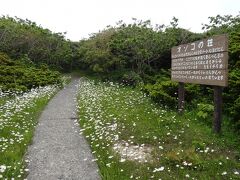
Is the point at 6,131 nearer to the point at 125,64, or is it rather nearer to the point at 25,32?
the point at 125,64

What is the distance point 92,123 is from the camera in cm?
1321

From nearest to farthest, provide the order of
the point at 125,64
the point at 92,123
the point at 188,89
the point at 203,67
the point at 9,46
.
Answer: the point at 203,67 → the point at 92,123 → the point at 188,89 → the point at 125,64 → the point at 9,46

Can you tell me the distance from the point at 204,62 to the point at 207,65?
1.06 feet

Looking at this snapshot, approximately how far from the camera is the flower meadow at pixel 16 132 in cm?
826

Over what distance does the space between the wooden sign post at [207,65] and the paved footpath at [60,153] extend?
4.32 m

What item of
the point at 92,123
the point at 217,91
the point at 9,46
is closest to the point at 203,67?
the point at 217,91

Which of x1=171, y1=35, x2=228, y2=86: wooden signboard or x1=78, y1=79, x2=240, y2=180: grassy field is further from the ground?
x1=171, y1=35, x2=228, y2=86: wooden signboard

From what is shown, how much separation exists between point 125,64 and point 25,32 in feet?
61.3

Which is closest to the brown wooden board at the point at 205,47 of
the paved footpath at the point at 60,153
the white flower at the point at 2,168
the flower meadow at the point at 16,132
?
the paved footpath at the point at 60,153

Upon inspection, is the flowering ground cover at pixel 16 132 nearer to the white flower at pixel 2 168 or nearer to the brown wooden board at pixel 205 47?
the white flower at pixel 2 168

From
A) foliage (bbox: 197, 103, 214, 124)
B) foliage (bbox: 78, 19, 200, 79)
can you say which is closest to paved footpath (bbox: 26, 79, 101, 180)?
foliage (bbox: 197, 103, 214, 124)

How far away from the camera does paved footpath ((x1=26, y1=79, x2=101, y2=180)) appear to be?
8078 mm

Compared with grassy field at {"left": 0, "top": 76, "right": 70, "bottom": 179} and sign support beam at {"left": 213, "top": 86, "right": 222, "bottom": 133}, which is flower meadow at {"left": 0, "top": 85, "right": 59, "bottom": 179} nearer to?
grassy field at {"left": 0, "top": 76, "right": 70, "bottom": 179}

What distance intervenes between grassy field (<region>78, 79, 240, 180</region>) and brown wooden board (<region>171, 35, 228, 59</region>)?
7.91ft
